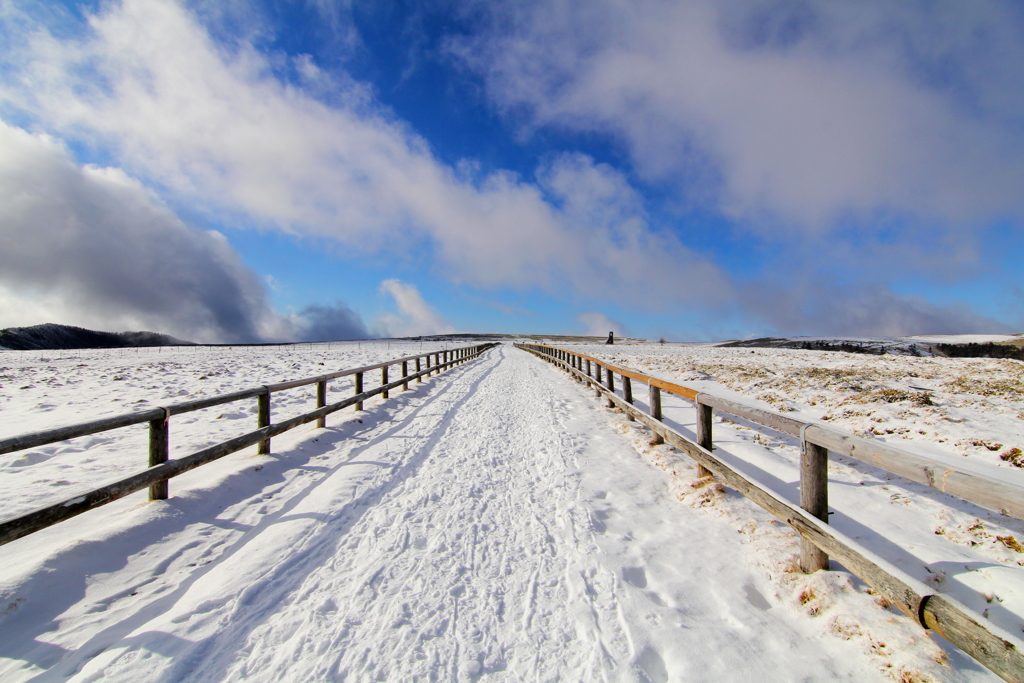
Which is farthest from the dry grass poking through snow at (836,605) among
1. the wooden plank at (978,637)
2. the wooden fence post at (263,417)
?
the wooden fence post at (263,417)

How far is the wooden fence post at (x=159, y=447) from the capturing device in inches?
163

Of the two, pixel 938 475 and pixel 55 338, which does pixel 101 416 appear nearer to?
pixel 938 475

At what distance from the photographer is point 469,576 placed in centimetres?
311

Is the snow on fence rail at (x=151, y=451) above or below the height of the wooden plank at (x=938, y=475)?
below

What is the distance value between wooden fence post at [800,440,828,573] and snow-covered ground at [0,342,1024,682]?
12 centimetres

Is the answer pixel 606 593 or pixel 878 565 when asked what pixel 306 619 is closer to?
pixel 606 593

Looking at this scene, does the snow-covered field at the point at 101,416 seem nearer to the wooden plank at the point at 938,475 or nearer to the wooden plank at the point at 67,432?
the wooden plank at the point at 67,432

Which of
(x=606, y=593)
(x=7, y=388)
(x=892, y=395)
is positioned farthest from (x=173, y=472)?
(x=7, y=388)

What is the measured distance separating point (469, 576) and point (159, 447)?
3573 mm

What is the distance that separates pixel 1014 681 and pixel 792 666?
35.7 inches

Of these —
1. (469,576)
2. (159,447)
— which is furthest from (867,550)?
(159,447)

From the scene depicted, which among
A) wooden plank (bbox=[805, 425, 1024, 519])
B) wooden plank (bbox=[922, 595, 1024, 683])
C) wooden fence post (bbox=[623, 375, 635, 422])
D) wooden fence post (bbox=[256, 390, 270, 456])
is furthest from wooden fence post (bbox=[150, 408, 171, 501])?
wooden fence post (bbox=[623, 375, 635, 422])

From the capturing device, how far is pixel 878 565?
229 cm

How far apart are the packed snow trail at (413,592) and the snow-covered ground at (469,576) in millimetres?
16
